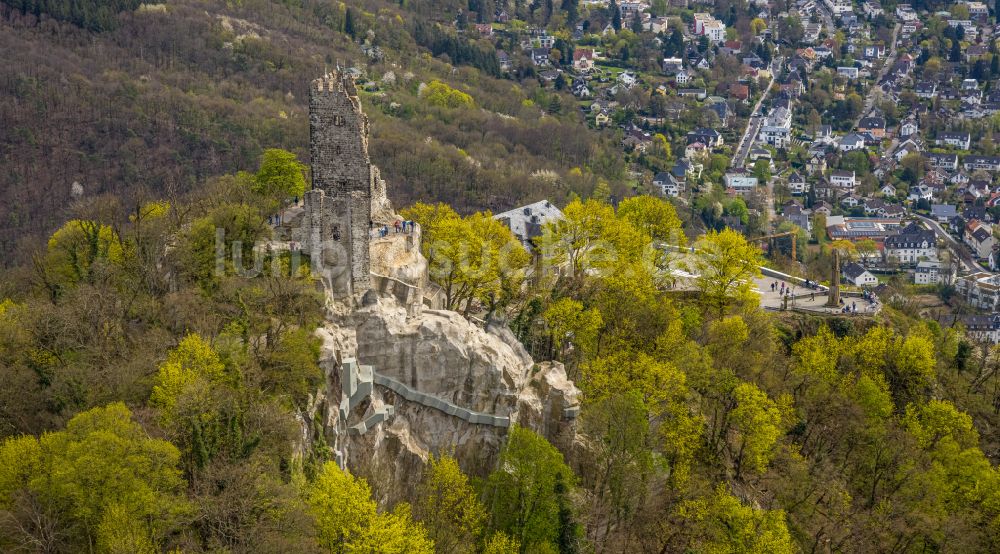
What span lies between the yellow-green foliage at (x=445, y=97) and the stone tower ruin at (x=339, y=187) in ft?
294

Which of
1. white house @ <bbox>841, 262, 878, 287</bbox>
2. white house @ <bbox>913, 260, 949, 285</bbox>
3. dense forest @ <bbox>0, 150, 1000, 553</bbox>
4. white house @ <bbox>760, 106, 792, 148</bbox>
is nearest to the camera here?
dense forest @ <bbox>0, 150, 1000, 553</bbox>

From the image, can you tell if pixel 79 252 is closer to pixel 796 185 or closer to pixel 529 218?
pixel 529 218

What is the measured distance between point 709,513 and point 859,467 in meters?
10.4

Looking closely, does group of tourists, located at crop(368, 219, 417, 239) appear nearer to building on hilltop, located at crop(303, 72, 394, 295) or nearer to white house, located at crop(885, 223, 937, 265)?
building on hilltop, located at crop(303, 72, 394, 295)

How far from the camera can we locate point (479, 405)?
42.3 metres

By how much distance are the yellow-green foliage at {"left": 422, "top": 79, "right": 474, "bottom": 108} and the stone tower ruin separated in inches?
3529

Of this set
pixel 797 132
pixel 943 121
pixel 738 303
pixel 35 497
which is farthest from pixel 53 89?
pixel 943 121

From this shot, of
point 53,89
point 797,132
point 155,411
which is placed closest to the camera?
point 155,411

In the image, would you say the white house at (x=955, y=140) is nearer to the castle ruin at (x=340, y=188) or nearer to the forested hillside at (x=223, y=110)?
the forested hillside at (x=223, y=110)

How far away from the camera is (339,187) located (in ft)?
142

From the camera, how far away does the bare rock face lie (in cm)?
3947

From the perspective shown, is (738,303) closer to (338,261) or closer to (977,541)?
(977,541)

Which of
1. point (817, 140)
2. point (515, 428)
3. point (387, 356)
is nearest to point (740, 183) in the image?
point (817, 140)

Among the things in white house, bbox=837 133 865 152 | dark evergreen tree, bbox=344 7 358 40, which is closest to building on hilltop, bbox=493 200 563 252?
dark evergreen tree, bbox=344 7 358 40
